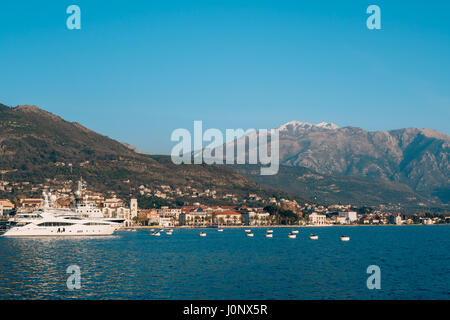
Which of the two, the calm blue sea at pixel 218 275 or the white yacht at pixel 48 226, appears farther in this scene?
the white yacht at pixel 48 226

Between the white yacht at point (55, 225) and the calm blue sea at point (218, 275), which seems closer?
the calm blue sea at point (218, 275)

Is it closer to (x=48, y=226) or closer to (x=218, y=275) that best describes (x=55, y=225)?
(x=48, y=226)

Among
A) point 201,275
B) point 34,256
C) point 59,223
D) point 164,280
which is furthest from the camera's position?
point 59,223

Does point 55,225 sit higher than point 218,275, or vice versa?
point 55,225

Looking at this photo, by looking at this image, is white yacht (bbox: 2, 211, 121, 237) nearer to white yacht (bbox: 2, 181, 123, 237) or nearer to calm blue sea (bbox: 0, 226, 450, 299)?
white yacht (bbox: 2, 181, 123, 237)

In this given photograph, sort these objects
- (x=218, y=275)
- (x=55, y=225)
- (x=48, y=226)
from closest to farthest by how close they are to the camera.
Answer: (x=218, y=275)
(x=48, y=226)
(x=55, y=225)

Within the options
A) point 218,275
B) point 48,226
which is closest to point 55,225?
point 48,226

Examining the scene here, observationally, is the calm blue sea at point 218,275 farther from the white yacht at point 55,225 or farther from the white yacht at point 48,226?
the white yacht at point 55,225

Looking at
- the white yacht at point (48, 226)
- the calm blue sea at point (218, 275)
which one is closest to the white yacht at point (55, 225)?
the white yacht at point (48, 226)

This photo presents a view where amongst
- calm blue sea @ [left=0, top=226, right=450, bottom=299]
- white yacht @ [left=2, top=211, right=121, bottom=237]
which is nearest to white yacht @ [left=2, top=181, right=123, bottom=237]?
white yacht @ [left=2, top=211, right=121, bottom=237]
